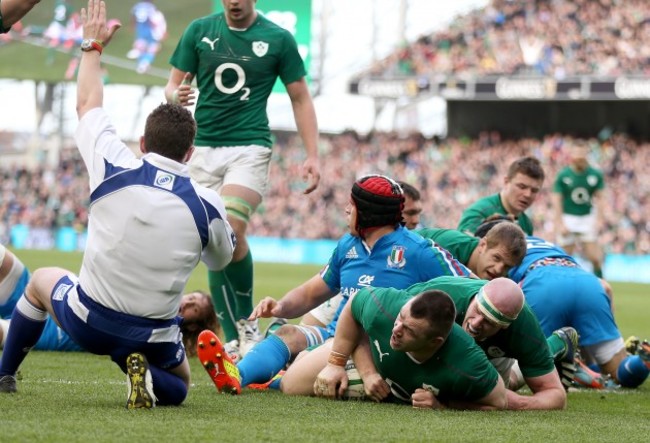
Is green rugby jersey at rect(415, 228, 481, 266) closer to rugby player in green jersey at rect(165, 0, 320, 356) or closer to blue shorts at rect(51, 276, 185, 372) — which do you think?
rugby player in green jersey at rect(165, 0, 320, 356)

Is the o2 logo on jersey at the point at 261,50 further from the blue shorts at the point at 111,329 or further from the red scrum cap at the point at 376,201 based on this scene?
the blue shorts at the point at 111,329

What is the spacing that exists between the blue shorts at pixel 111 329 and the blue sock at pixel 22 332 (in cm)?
22

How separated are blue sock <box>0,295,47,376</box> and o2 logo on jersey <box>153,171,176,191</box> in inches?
36.5

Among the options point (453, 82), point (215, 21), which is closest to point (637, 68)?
point (453, 82)

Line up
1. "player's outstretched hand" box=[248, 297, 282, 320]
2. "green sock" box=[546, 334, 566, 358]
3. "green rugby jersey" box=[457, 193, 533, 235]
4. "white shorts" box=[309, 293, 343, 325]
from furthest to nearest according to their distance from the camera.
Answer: "green rugby jersey" box=[457, 193, 533, 235] < "white shorts" box=[309, 293, 343, 325] < "green sock" box=[546, 334, 566, 358] < "player's outstretched hand" box=[248, 297, 282, 320]

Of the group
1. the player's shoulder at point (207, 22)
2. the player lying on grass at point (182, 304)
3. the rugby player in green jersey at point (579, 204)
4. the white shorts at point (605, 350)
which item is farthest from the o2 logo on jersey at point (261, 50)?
the rugby player in green jersey at point (579, 204)

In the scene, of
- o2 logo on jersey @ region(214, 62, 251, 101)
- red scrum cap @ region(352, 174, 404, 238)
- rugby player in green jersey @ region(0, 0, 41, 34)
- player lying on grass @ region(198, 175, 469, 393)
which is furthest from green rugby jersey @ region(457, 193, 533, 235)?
rugby player in green jersey @ region(0, 0, 41, 34)

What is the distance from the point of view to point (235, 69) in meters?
8.26

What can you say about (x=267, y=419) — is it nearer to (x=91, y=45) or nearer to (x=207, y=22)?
(x=91, y=45)

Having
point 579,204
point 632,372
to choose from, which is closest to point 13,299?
point 632,372

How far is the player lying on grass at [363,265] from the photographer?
6.03 metres

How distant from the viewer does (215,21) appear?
8.38 metres

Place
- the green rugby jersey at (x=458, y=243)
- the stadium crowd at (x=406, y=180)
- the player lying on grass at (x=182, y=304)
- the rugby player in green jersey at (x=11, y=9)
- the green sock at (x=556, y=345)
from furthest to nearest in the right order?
the stadium crowd at (x=406, y=180)
the player lying on grass at (x=182, y=304)
the green rugby jersey at (x=458, y=243)
the green sock at (x=556, y=345)
the rugby player in green jersey at (x=11, y=9)

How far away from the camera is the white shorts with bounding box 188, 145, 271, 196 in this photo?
811 cm
